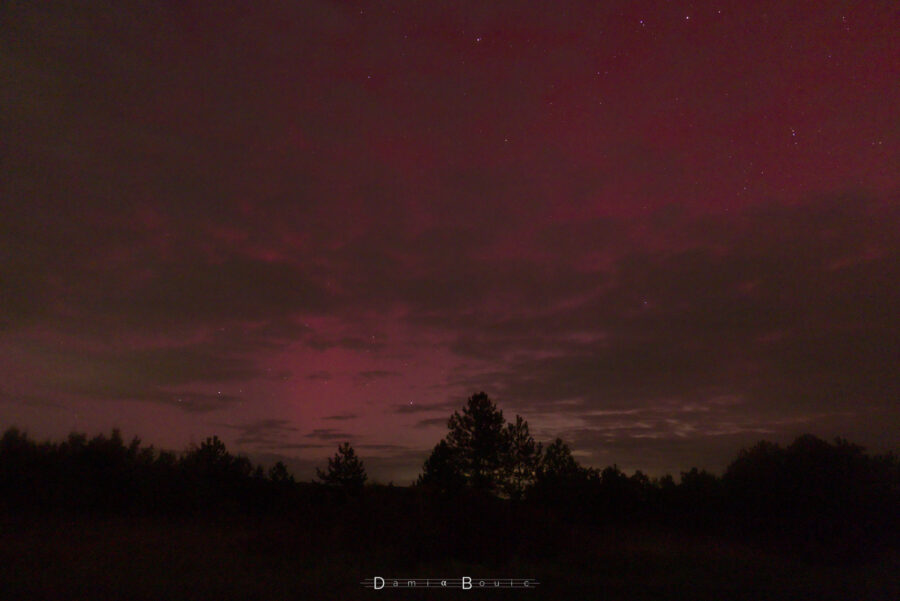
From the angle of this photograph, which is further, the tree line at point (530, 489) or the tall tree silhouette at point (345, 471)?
the tall tree silhouette at point (345, 471)

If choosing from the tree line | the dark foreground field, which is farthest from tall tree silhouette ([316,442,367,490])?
the dark foreground field

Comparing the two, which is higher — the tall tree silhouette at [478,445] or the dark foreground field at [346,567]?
the tall tree silhouette at [478,445]

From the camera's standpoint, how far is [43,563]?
48.4 ft

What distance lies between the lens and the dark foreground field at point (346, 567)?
13.1 meters

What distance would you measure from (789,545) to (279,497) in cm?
2653

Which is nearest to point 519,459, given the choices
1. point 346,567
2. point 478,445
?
point 478,445

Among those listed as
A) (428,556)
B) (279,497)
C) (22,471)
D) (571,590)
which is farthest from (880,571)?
(22,471)

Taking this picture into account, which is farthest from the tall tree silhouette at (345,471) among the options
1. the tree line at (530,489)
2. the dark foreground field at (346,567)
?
the dark foreground field at (346,567)

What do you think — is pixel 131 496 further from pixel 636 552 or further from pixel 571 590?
pixel 571 590

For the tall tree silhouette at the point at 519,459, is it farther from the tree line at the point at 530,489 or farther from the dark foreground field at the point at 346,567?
the dark foreground field at the point at 346,567

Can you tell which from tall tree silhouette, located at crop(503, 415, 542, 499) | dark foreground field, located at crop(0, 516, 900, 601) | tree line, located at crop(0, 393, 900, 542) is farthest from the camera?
tall tree silhouette, located at crop(503, 415, 542, 499)

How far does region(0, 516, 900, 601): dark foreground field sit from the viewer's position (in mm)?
13055

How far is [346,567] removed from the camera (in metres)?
16.6

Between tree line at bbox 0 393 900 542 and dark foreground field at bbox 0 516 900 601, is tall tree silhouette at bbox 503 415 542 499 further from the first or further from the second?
dark foreground field at bbox 0 516 900 601
